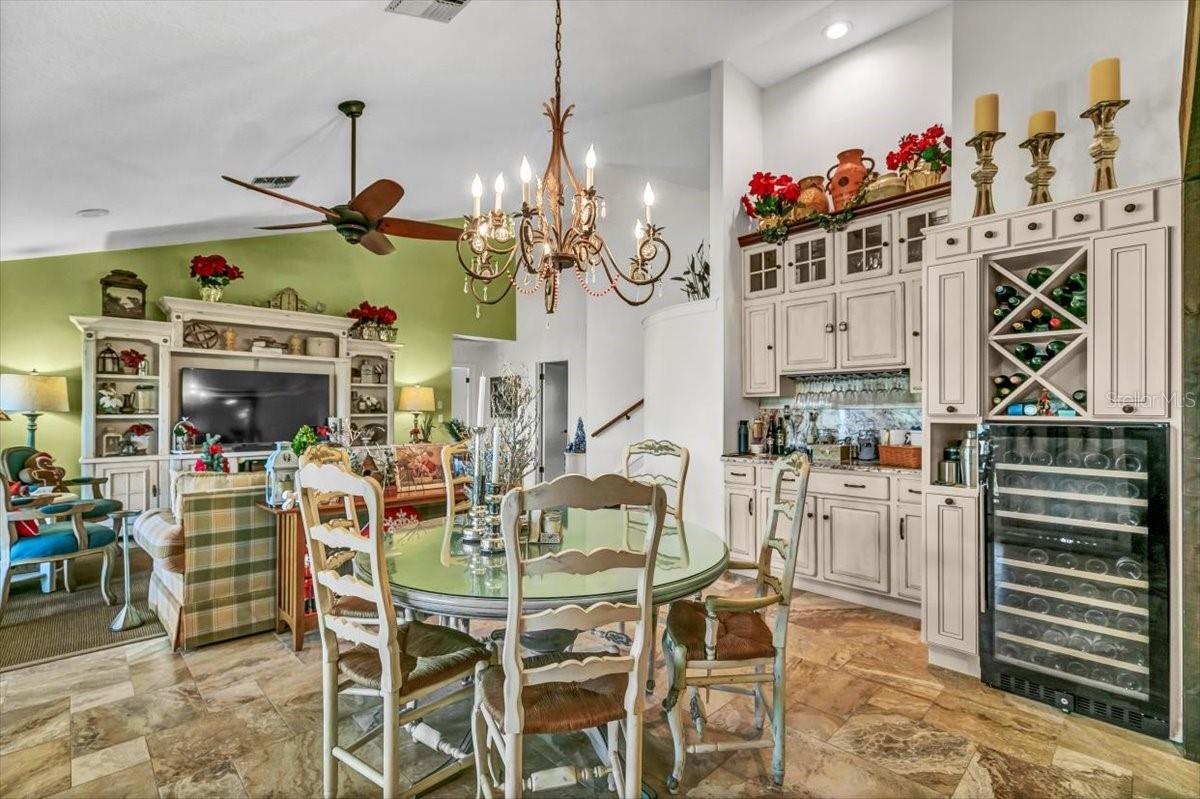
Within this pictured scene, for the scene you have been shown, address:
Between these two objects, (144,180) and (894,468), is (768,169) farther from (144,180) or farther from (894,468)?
(144,180)

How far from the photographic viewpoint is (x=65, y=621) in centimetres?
349

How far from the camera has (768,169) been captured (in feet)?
16.1

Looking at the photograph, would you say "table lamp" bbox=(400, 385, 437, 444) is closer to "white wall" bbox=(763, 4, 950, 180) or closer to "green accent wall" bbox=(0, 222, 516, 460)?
"green accent wall" bbox=(0, 222, 516, 460)

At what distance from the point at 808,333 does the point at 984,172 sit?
5.18 ft

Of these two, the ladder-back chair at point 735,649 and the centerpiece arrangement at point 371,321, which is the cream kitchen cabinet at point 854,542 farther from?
the centerpiece arrangement at point 371,321

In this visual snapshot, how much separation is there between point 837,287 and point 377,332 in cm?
551

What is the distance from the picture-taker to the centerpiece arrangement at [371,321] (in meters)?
7.31

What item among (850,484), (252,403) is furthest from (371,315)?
(850,484)

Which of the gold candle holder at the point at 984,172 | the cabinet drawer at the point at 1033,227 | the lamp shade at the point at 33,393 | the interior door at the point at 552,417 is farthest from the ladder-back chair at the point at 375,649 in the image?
the interior door at the point at 552,417

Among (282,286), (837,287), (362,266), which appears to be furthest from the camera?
(362,266)

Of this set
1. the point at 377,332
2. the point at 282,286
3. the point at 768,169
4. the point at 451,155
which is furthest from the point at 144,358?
the point at 768,169

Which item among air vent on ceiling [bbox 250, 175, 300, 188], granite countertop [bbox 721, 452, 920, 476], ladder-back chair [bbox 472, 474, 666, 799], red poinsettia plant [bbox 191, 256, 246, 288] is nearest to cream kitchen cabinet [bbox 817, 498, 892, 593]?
granite countertop [bbox 721, 452, 920, 476]

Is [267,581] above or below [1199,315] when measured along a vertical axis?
below

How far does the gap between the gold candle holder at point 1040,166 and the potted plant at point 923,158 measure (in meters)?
1.07
